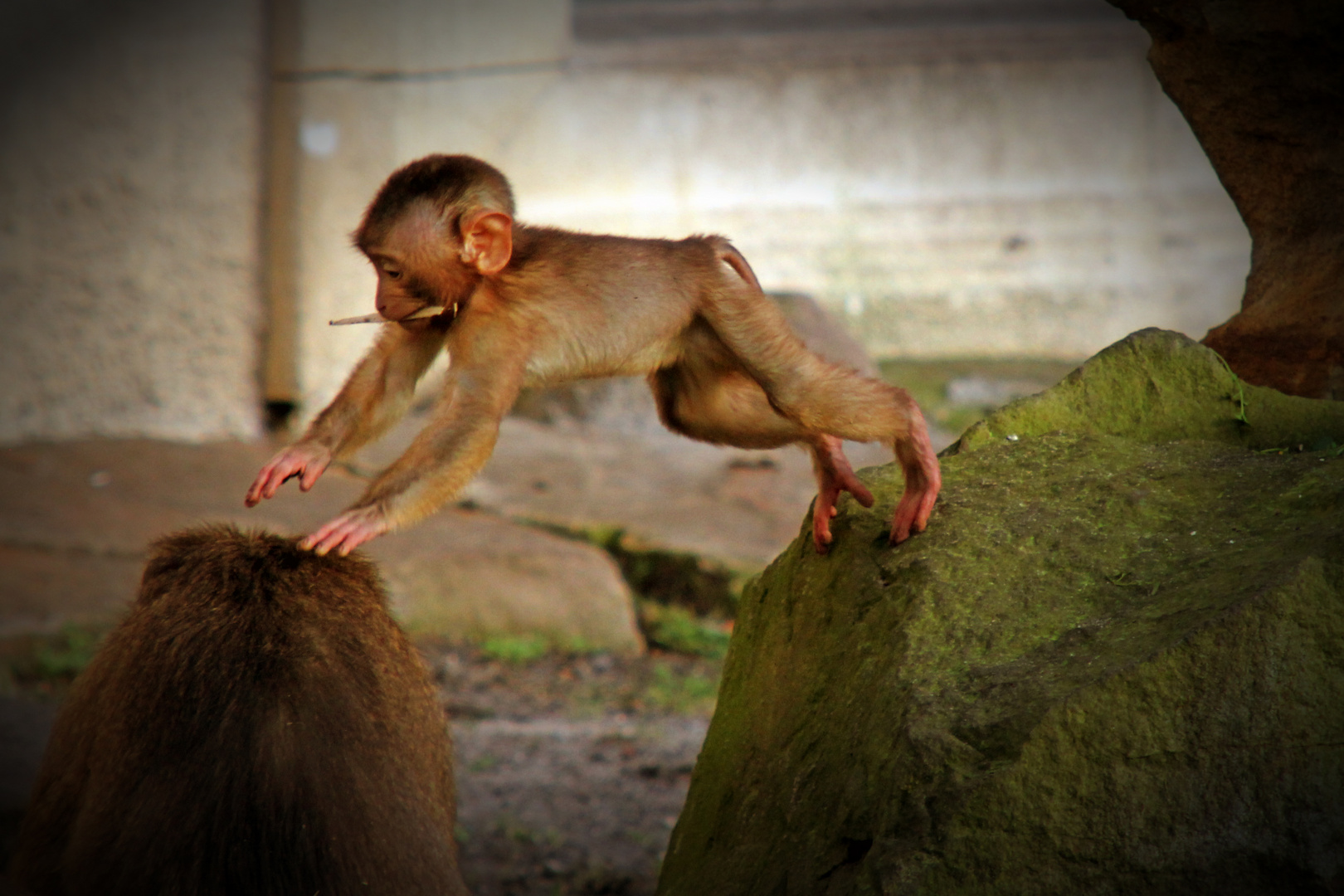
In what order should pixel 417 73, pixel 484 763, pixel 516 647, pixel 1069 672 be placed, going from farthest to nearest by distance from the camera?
pixel 417 73, pixel 516 647, pixel 484 763, pixel 1069 672

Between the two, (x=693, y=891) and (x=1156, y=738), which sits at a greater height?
(x=1156, y=738)

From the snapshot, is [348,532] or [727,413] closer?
[348,532]

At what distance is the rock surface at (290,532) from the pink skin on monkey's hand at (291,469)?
3225 millimetres

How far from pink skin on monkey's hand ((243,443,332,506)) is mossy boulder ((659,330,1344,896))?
1.05 metres

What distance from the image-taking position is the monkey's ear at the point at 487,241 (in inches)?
121

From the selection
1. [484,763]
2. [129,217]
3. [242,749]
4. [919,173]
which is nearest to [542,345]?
[242,749]

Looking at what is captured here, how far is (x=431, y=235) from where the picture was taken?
307cm

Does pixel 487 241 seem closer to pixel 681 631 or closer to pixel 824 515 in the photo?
pixel 824 515

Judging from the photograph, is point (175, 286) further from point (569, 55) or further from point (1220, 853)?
point (1220, 853)

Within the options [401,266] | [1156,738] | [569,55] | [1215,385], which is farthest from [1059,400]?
[569,55]

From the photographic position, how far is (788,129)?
384 inches

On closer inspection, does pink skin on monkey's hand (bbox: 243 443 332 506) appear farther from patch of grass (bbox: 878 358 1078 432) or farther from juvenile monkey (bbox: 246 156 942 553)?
patch of grass (bbox: 878 358 1078 432)

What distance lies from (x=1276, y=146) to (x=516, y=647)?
Answer: 13.4 feet

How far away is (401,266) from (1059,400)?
1548 millimetres
